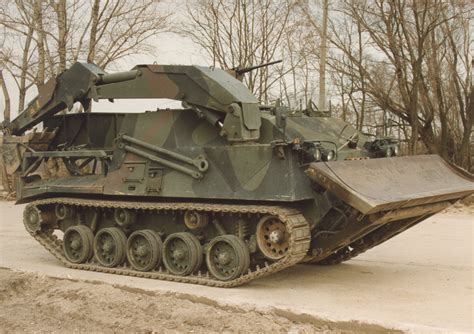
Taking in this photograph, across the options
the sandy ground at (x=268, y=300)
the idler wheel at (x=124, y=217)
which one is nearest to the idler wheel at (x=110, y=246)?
the idler wheel at (x=124, y=217)

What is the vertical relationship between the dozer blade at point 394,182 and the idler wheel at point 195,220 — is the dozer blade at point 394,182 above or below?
above

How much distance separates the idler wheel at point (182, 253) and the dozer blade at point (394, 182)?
1.99 meters

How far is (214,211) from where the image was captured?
9.46 meters

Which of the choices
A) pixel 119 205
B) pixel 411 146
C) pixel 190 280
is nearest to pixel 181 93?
pixel 119 205

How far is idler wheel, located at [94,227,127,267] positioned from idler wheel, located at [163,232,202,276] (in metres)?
0.83

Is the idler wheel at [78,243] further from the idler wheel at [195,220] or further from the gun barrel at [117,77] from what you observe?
the gun barrel at [117,77]

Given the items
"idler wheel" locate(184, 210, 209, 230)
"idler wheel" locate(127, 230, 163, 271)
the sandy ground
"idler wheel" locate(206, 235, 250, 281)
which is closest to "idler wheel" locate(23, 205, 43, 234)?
the sandy ground

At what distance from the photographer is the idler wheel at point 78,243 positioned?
1098 centimetres

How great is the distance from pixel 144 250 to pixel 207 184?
149 centimetres

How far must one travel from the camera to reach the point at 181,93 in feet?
33.0

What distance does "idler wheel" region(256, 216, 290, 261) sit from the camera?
9031 mm

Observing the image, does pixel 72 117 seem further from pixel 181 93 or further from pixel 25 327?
pixel 25 327

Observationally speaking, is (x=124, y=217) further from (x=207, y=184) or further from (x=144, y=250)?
(x=207, y=184)

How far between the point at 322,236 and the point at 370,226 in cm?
71
